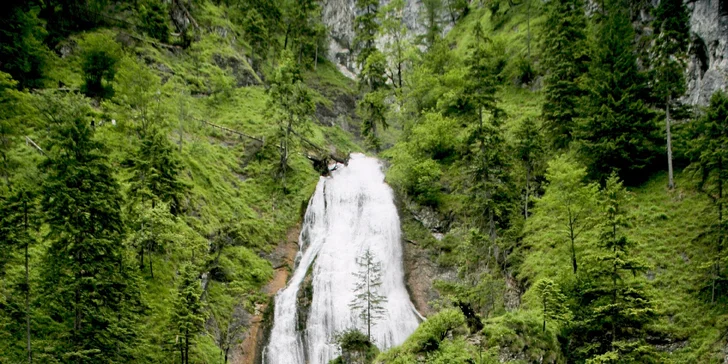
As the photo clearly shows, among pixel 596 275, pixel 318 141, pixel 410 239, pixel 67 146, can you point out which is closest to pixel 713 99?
pixel 596 275

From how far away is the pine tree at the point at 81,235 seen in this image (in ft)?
44.8

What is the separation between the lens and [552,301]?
17578 millimetres

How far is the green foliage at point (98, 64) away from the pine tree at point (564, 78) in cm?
2786

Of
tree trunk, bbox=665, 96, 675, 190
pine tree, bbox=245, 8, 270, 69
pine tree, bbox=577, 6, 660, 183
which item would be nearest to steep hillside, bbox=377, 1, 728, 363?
tree trunk, bbox=665, 96, 675, 190

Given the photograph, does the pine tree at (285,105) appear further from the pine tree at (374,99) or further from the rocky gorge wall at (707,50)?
the rocky gorge wall at (707,50)

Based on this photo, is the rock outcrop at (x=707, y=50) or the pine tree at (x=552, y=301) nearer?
the pine tree at (x=552, y=301)

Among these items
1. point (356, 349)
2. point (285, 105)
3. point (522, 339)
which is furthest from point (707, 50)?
point (285, 105)

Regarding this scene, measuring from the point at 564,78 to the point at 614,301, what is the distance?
16.8 m

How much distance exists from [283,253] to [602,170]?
2113 centimetres

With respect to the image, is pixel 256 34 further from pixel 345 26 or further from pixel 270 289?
pixel 270 289

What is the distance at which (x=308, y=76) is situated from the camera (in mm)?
60031

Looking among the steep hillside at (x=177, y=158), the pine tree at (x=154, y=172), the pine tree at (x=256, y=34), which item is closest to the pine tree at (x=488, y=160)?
the steep hillside at (x=177, y=158)

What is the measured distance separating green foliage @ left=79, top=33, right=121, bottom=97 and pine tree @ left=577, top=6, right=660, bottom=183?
2863 centimetres

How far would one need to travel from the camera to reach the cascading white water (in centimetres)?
2472
